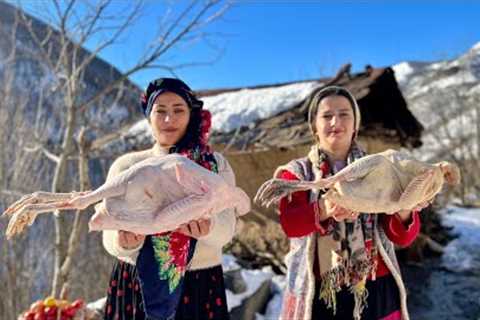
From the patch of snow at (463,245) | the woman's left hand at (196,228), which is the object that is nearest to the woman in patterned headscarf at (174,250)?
the woman's left hand at (196,228)

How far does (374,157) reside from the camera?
52.9 inches

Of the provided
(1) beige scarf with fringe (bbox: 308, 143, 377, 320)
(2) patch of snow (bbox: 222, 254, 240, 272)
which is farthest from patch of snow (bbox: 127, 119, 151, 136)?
(1) beige scarf with fringe (bbox: 308, 143, 377, 320)

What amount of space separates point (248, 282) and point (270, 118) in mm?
1835

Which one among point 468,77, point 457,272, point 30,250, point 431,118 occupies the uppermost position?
point 468,77

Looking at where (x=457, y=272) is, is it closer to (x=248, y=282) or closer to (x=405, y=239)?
(x=248, y=282)

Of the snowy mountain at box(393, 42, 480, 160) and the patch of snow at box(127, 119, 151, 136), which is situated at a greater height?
the snowy mountain at box(393, 42, 480, 160)

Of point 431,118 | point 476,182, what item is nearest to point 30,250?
point 476,182

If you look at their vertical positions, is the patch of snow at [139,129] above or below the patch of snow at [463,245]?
above

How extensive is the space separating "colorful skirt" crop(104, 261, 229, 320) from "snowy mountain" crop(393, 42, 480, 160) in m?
15.3

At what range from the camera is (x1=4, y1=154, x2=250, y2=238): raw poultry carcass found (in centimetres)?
122

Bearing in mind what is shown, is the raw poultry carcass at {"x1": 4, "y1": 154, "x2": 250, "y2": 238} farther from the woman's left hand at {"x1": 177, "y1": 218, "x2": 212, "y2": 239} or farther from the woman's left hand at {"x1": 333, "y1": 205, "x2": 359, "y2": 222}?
the woman's left hand at {"x1": 333, "y1": 205, "x2": 359, "y2": 222}

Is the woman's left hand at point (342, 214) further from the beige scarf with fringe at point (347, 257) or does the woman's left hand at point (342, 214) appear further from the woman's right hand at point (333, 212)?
the beige scarf with fringe at point (347, 257)

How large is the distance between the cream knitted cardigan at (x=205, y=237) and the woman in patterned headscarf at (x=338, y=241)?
207mm

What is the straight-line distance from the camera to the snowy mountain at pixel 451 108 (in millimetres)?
15836
